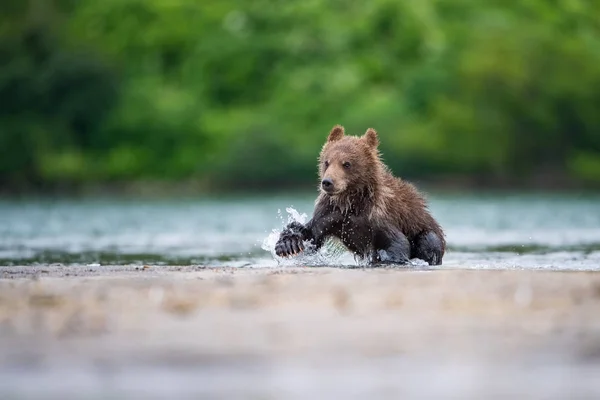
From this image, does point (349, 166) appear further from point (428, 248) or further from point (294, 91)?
point (294, 91)

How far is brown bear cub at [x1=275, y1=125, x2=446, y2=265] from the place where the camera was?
1095 centimetres

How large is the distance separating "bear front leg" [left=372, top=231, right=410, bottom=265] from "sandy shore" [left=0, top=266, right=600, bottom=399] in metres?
2.84

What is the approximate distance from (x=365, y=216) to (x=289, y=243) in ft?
2.30

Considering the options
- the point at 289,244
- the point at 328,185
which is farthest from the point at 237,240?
the point at 328,185

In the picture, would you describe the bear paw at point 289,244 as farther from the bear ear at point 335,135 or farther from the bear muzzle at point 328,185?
the bear ear at point 335,135

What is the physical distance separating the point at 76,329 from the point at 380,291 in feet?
6.21

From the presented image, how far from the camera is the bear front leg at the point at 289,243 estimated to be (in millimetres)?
11062

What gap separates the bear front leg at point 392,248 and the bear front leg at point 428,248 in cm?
28

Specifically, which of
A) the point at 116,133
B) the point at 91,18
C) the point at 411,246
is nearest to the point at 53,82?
the point at 116,133

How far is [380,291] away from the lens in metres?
7.15

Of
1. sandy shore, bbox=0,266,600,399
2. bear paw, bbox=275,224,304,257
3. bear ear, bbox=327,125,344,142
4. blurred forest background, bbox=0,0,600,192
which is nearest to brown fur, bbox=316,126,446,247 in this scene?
bear ear, bbox=327,125,344,142

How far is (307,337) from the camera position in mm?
5801

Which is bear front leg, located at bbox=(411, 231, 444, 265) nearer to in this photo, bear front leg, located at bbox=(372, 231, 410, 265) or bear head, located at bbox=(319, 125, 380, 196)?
bear front leg, located at bbox=(372, 231, 410, 265)

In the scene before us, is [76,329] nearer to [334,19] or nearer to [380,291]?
[380,291]
